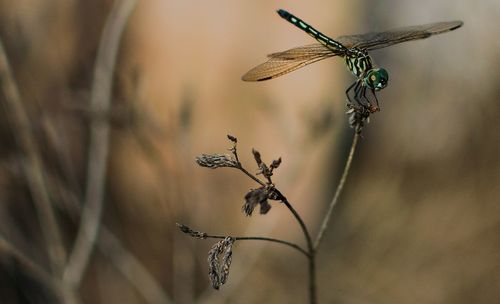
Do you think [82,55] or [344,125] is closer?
[82,55]

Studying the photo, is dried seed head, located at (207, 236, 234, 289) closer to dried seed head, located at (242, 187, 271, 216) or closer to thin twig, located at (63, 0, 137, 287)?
dried seed head, located at (242, 187, 271, 216)

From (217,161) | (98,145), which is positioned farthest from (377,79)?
(98,145)

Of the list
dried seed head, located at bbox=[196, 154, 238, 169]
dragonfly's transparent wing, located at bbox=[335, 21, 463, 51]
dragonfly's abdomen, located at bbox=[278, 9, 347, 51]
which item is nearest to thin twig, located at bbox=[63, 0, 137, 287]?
dragonfly's abdomen, located at bbox=[278, 9, 347, 51]

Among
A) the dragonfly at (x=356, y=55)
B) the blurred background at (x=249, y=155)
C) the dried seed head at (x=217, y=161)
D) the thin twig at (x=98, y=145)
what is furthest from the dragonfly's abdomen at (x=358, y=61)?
the blurred background at (x=249, y=155)

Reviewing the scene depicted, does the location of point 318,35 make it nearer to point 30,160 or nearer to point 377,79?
point 377,79

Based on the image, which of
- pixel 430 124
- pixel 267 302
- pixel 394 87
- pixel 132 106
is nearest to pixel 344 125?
pixel 394 87

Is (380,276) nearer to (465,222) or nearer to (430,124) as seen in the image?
(465,222)

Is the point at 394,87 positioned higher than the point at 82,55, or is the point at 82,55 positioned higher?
the point at 82,55
